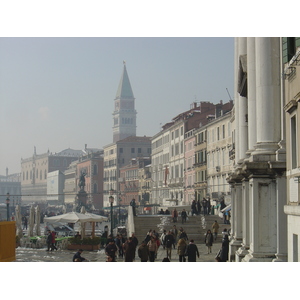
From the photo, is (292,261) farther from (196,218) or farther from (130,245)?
(196,218)

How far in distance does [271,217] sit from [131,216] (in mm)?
26298

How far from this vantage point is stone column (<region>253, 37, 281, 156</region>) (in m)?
14.9

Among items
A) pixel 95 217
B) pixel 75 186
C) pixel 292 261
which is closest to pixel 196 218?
pixel 95 217

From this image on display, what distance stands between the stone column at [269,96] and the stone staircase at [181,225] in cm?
1983

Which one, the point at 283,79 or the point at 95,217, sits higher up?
the point at 283,79

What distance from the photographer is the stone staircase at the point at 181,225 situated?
3597 centimetres

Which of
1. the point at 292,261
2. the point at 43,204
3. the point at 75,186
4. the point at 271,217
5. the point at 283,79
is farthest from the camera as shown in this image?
the point at 43,204

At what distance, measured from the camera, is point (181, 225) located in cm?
3872

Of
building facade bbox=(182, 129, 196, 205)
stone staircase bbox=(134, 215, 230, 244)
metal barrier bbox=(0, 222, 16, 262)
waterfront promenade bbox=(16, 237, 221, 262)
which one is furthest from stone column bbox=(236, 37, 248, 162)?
building facade bbox=(182, 129, 196, 205)

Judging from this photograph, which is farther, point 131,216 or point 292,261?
point 131,216

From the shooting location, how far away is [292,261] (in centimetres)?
1248

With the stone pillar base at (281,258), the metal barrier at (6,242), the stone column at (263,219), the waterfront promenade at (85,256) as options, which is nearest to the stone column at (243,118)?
the waterfront promenade at (85,256)

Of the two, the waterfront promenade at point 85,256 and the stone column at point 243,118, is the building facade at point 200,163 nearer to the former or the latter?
the waterfront promenade at point 85,256

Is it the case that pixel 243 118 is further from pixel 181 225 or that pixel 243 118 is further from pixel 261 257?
pixel 181 225
